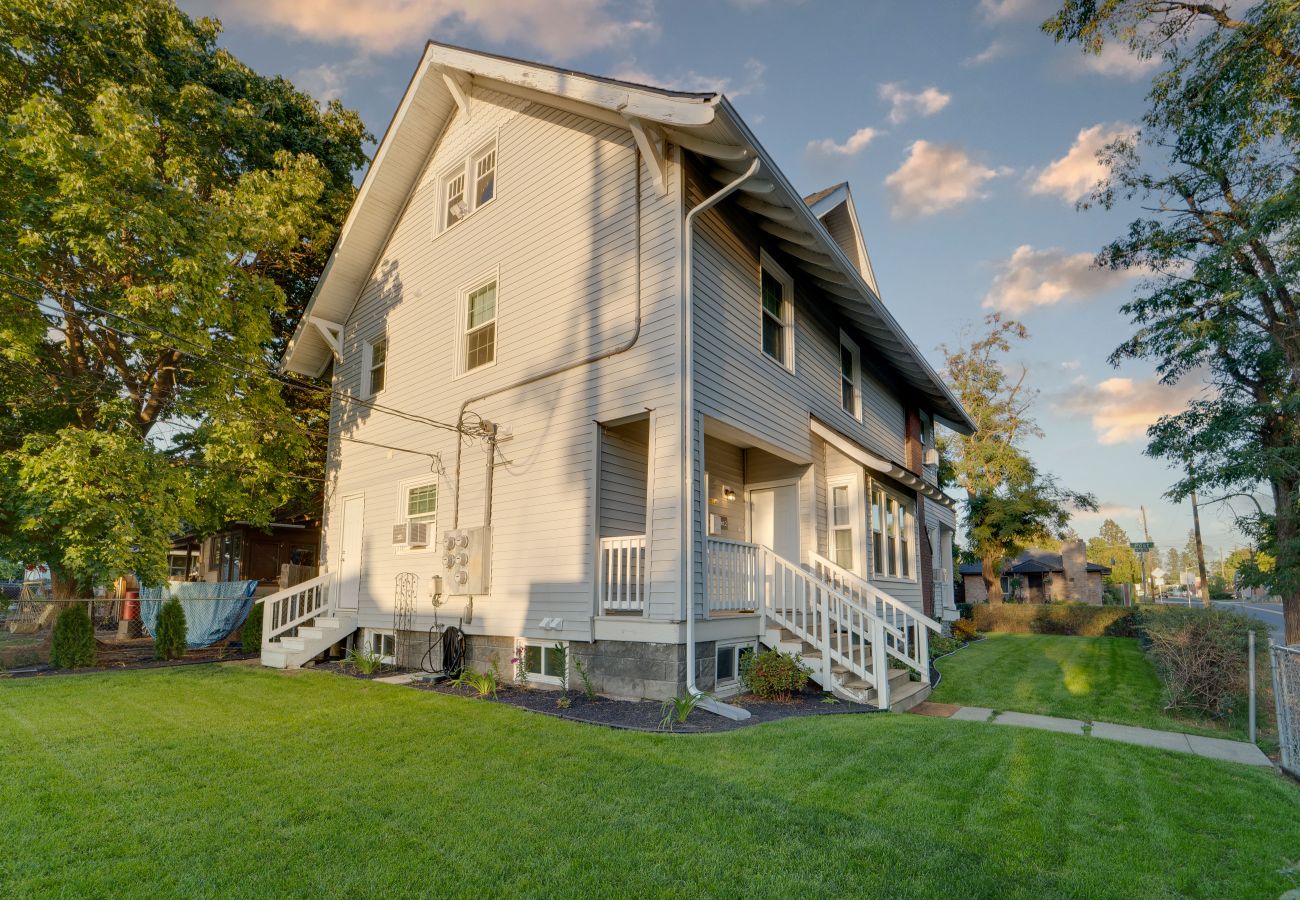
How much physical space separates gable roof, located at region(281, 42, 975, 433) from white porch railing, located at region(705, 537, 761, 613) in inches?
165

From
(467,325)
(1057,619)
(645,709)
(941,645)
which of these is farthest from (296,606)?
(1057,619)

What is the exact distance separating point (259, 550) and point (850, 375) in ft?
52.6

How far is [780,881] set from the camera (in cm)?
305

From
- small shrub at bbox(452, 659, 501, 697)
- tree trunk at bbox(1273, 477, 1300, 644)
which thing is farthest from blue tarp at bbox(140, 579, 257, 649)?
tree trunk at bbox(1273, 477, 1300, 644)

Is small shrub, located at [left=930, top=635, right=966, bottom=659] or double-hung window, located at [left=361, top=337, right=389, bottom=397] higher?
double-hung window, located at [left=361, top=337, right=389, bottom=397]

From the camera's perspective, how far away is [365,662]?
32.2 feet

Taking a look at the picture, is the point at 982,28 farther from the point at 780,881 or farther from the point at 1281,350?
the point at 780,881

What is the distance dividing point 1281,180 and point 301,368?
2006 cm

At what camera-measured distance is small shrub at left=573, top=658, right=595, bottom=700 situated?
289 inches

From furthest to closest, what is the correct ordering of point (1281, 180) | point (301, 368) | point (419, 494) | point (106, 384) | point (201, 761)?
point (301, 368) < point (1281, 180) < point (106, 384) < point (419, 494) < point (201, 761)

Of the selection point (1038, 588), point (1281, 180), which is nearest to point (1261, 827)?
point (1281, 180)

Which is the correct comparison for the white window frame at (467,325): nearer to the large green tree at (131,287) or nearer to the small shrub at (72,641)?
the large green tree at (131,287)

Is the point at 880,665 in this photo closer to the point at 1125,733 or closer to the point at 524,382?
the point at 1125,733

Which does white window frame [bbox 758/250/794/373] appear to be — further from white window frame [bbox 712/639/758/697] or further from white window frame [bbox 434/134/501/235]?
white window frame [bbox 434/134/501/235]
